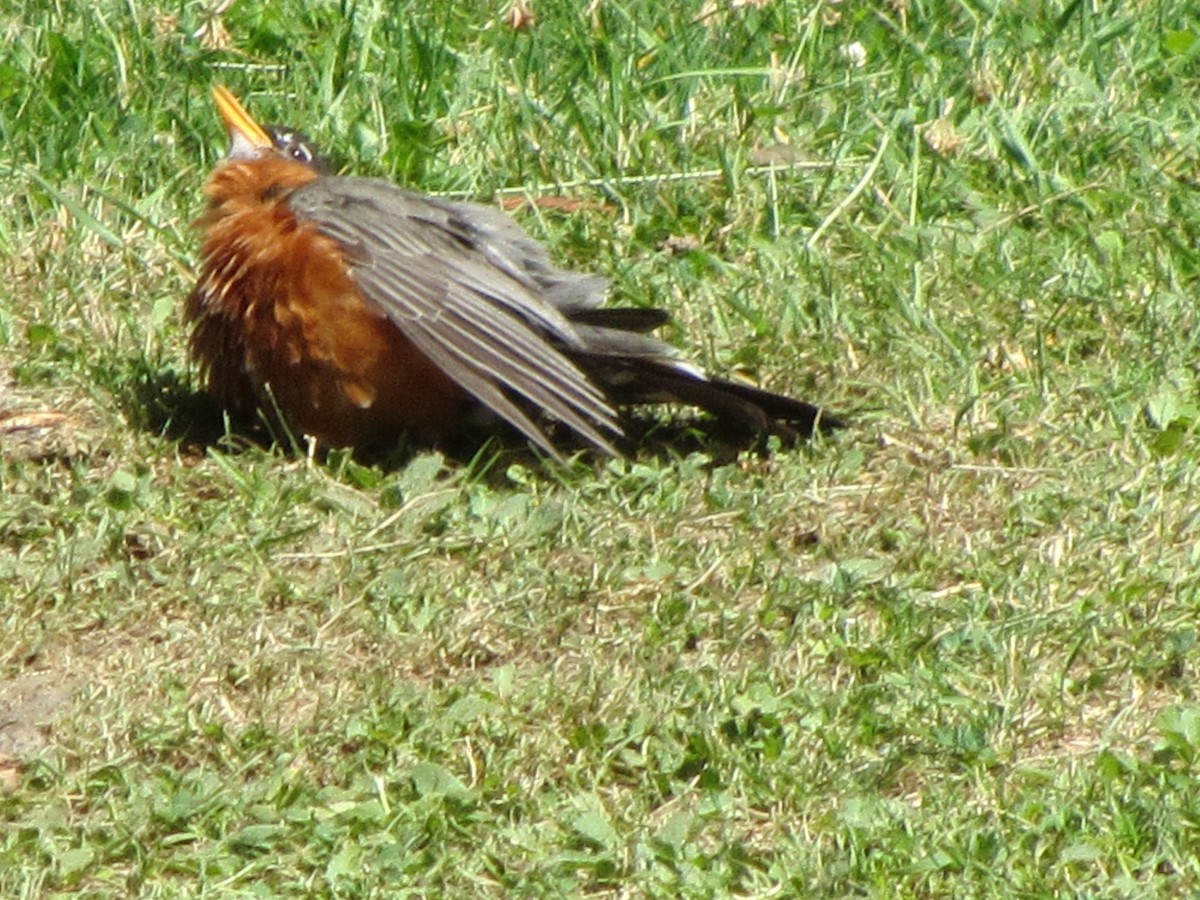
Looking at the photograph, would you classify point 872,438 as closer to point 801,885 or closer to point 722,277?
point 722,277

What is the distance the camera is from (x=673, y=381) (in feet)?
18.6

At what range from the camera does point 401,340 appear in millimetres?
5648

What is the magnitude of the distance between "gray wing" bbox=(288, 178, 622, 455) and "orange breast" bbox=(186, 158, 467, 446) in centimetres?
7

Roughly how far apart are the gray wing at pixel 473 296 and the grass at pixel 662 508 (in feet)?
0.63

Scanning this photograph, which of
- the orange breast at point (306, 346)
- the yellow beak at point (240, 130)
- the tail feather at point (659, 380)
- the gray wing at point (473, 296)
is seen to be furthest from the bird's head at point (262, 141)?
the tail feather at point (659, 380)

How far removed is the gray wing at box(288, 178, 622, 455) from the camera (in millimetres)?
5547

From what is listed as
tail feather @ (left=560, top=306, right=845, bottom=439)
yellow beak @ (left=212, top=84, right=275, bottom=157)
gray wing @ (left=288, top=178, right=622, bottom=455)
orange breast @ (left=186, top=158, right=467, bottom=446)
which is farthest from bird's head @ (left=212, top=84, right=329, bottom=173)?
tail feather @ (left=560, top=306, right=845, bottom=439)

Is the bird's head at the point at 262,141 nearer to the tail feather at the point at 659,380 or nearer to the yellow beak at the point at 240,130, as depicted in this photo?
the yellow beak at the point at 240,130

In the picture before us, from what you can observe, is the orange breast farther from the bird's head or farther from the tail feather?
the bird's head

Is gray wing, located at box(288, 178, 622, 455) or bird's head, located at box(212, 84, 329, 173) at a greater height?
bird's head, located at box(212, 84, 329, 173)

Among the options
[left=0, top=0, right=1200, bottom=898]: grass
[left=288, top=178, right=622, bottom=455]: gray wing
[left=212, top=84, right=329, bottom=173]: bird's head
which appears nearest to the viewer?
[left=0, top=0, right=1200, bottom=898]: grass

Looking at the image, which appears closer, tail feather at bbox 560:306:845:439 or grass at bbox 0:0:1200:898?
grass at bbox 0:0:1200:898

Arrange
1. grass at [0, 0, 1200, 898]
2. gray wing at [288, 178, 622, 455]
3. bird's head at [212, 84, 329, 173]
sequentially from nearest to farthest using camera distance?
grass at [0, 0, 1200, 898] < gray wing at [288, 178, 622, 455] < bird's head at [212, 84, 329, 173]

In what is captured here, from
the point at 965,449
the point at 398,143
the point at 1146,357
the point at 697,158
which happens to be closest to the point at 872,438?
the point at 965,449
